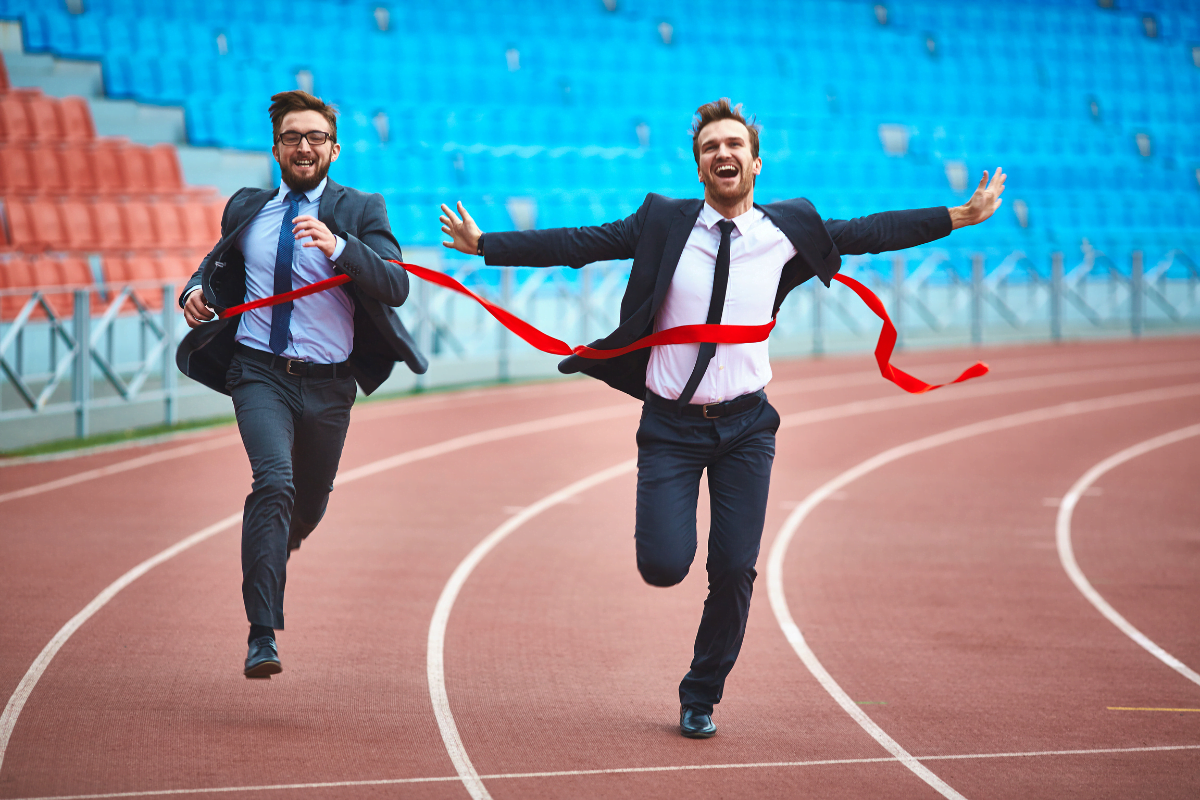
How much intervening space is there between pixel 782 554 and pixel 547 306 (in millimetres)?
10384

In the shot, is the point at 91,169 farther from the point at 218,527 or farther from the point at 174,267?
the point at 218,527

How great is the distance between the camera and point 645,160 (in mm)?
23688

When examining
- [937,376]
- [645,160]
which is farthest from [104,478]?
[645,160]

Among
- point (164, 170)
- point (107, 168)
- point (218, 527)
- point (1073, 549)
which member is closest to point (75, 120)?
point (107, 168)

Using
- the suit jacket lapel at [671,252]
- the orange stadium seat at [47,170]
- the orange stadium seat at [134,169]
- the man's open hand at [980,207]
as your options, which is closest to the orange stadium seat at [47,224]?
the orange stadium seat at [47,170]

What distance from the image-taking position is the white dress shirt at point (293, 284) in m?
4.79

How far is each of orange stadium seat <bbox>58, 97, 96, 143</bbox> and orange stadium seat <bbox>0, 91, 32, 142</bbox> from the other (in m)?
0.53

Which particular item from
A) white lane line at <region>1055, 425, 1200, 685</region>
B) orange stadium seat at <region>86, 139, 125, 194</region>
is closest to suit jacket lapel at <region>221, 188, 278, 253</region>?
white lane line at <region>1055, 425, 1200, 685</region>

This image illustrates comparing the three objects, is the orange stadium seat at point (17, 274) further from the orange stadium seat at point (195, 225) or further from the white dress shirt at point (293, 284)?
the white dress shirt at point (293, 284)

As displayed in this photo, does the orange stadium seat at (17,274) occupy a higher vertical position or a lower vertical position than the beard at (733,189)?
lower

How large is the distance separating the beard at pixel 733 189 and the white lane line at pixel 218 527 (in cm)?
291

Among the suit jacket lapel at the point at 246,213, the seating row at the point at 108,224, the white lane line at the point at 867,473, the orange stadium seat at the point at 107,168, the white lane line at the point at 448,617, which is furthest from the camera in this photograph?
the orange stadium seat at the point at 107,168

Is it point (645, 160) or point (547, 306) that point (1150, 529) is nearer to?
point (547, 306)

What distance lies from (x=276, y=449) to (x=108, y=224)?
1189cm
